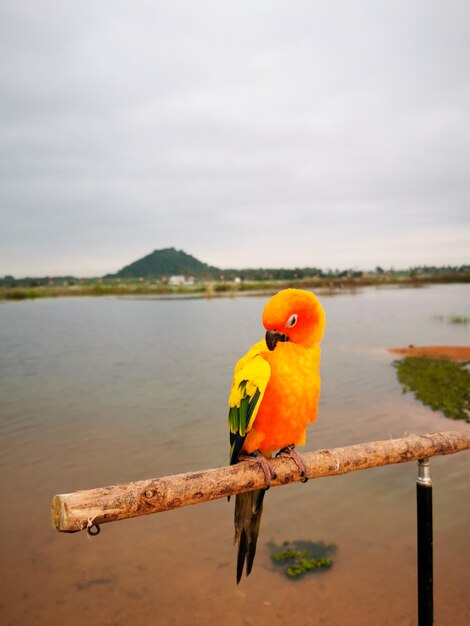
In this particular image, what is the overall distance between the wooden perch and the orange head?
60 centimetres

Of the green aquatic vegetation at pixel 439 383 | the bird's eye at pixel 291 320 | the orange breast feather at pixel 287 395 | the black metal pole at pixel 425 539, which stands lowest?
the green aquatic vegetation at pixel 439 383

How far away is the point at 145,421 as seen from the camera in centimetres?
1121

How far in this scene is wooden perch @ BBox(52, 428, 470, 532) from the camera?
1917 millimetres

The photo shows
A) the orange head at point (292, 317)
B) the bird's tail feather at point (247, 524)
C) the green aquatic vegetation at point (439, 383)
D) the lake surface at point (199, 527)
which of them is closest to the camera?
the orange head at point (292, 317)

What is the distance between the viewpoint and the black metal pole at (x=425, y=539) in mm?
2793

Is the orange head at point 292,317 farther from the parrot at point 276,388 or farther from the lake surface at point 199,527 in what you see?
the lake surface at point 199,527

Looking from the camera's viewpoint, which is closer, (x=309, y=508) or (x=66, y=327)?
(x=309, y=508)

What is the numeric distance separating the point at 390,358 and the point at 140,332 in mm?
18972

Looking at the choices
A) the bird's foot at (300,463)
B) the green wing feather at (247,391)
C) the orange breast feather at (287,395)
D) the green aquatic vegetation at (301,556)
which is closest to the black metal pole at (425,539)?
the bird's foot at (300,463)

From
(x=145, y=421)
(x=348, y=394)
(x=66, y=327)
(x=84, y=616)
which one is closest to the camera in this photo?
(x=84, y=616)

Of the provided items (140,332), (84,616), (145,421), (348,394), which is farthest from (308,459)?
(140,332)

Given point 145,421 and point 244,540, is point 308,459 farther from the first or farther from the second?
point 145,421

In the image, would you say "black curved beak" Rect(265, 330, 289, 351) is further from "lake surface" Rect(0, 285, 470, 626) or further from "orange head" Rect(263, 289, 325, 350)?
"lake surface" Rect(0, 285, 470, 626)

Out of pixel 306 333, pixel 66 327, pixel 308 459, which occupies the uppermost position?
pixel 306 333
